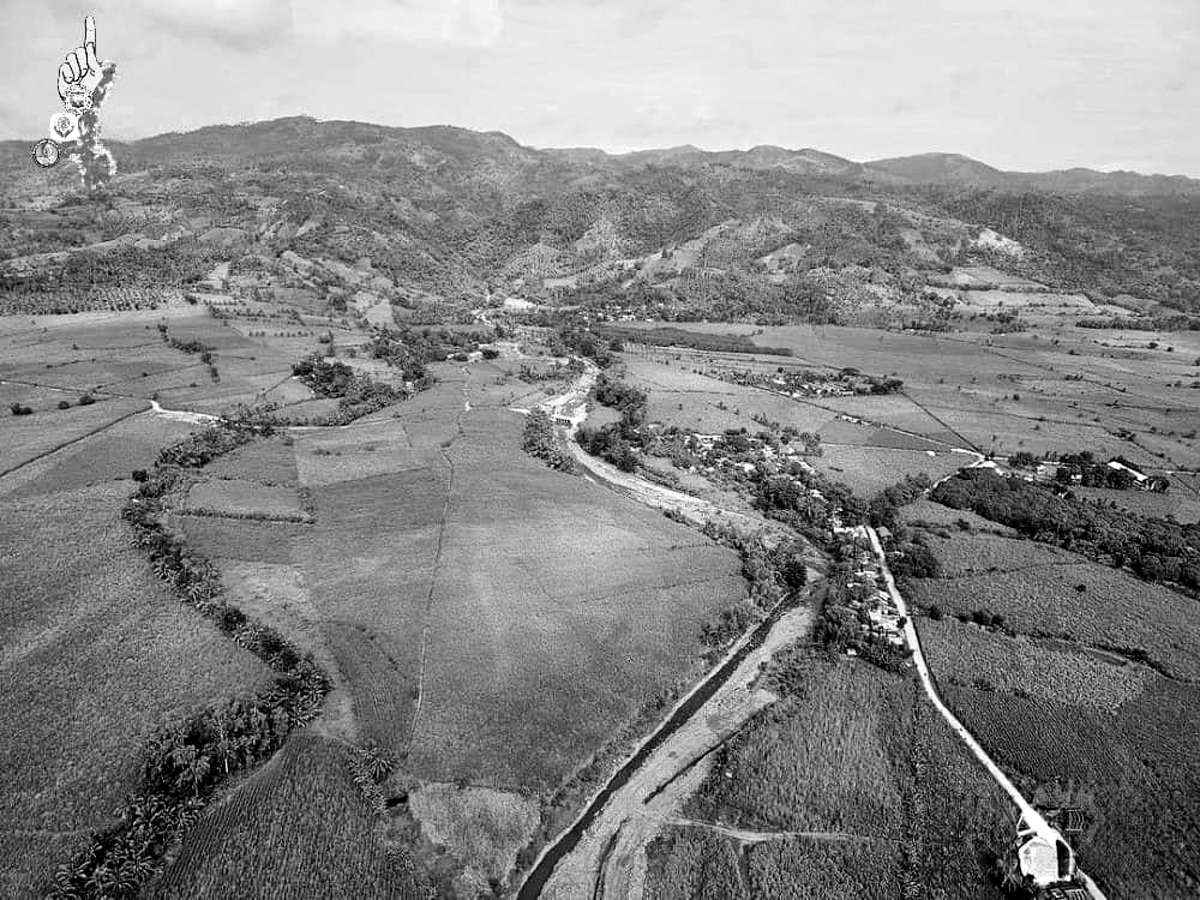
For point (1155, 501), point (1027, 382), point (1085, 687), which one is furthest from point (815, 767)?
point (1027, 382)

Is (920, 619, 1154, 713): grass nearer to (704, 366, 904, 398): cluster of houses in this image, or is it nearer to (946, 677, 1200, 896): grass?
(946, 677, 1200, 896): grass

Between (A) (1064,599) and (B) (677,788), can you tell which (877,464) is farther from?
(B) (677,788)

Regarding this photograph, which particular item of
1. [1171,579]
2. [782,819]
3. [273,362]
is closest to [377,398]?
[273,362]

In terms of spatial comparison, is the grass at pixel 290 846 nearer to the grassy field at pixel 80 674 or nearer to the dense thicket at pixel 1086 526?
the grassy field at pixel 80 674

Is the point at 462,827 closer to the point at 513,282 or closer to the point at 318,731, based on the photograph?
the point at 318,731

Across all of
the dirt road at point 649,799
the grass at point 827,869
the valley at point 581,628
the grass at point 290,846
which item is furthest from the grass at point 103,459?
the grass at point 827,869

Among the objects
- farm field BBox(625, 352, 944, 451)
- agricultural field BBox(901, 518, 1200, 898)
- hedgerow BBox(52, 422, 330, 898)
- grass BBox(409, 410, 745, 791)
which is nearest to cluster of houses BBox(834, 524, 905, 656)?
agricultural field BBox(901, 518, 1200, 898)
